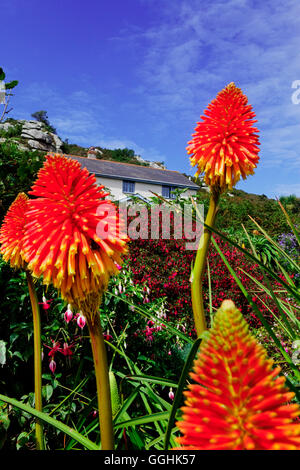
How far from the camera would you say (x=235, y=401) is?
0.60 metres

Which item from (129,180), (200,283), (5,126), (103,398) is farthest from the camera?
(5,126)

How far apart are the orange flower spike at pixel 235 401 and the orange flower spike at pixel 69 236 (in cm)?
59

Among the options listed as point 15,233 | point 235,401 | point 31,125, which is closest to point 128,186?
point 31,125

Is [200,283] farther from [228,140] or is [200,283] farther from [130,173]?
[130,173]

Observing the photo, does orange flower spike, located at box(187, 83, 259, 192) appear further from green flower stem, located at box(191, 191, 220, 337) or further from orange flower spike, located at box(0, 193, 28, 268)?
orange flower spike, located at box(0, 193, 28, 268)

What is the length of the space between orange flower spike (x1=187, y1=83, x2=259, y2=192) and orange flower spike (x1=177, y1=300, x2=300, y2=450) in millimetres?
1357

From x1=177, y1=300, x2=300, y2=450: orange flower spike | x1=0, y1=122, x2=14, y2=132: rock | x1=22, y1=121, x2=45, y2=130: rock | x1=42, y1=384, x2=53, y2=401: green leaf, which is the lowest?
x1=42, y1=384, x2=53, y2=401: green leaf

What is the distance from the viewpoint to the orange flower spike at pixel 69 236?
3.66 ft

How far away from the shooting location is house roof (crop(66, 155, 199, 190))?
119 ft

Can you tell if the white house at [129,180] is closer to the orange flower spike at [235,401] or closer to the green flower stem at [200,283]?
the green flower stem at [200,283]

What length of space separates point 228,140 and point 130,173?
1527 inches

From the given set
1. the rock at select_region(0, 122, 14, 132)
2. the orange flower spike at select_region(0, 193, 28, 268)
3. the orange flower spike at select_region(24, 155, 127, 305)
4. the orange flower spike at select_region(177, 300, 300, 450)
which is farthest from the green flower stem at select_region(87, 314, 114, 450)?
the rock at select_region(0, 122, 14, 132)
